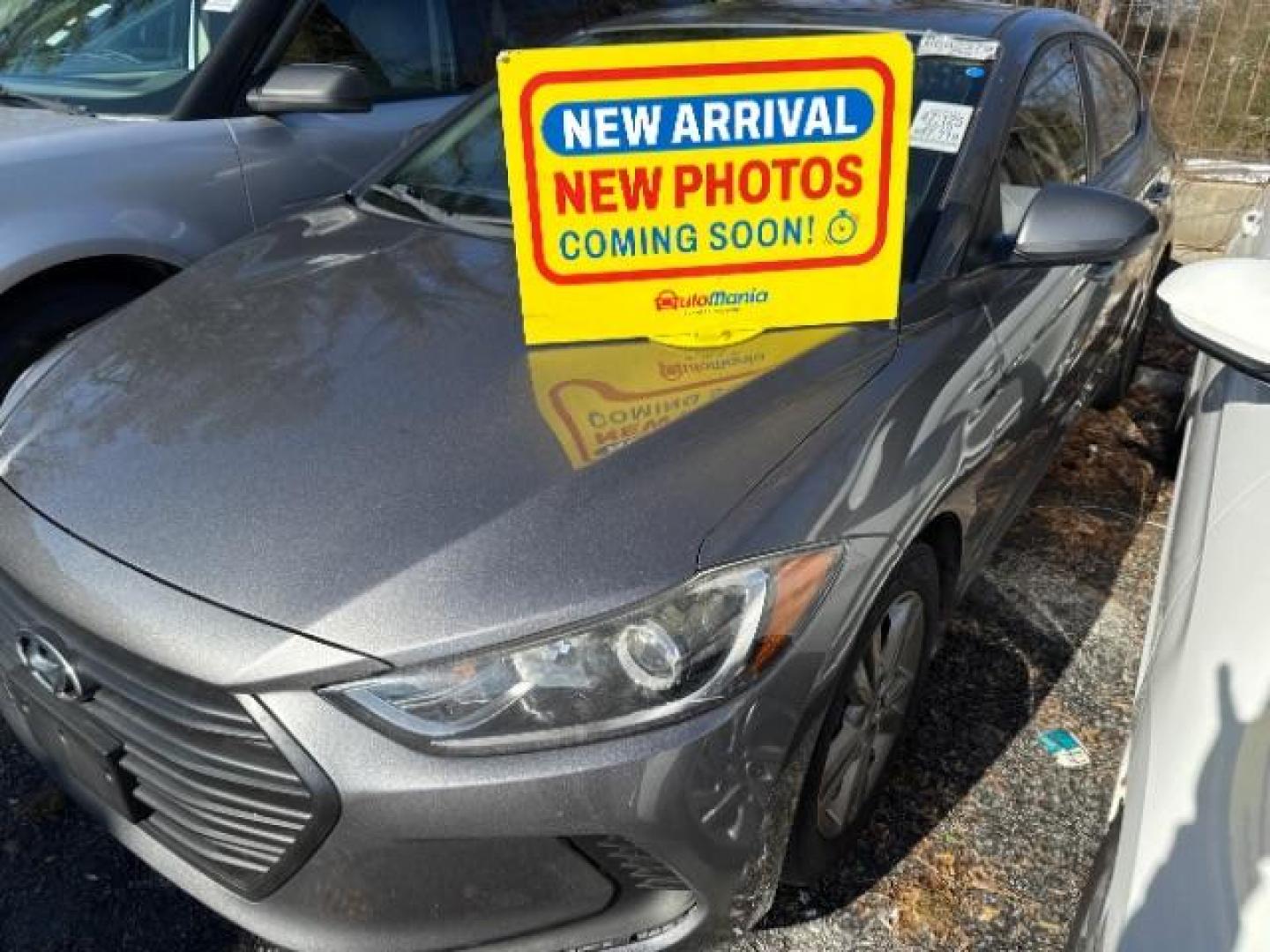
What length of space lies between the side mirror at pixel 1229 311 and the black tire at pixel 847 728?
614 millimetres

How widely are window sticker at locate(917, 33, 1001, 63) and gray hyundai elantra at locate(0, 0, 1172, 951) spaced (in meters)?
0.31

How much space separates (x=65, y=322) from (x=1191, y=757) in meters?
2.90

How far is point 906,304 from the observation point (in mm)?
2053

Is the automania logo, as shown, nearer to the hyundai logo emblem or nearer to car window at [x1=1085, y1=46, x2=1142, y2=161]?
the hyundai logo emblem

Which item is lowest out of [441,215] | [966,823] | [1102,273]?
[966,823]

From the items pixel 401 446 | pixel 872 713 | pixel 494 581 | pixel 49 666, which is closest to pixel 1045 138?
pixel 872 713

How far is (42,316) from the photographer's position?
9.39 ft

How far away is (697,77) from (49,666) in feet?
4.95

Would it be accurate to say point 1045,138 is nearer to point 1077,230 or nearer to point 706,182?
point 1077,230

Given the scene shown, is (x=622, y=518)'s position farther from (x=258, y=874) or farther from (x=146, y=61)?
(x=146, y=61)

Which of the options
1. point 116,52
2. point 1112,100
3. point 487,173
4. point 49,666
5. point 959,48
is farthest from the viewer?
point 1112,100

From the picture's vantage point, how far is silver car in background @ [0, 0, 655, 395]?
2.81 metres

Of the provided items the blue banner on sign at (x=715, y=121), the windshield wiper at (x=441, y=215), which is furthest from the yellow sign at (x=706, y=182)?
the windshield wiper at (x=441, y=215)

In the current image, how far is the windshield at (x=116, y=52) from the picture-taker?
311 cm
